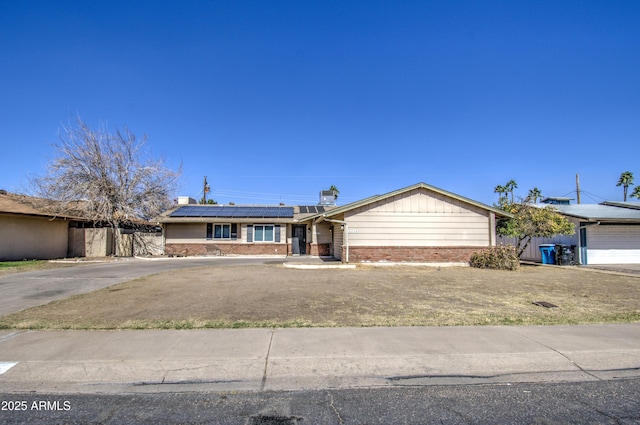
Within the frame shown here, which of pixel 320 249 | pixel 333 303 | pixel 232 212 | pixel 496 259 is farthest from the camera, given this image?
pixel 232 212

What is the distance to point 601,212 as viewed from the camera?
21.7 m

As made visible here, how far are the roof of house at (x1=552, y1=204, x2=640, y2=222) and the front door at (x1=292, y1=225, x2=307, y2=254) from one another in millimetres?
16974

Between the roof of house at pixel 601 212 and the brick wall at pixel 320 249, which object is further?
the brick wall at pixel 320 249

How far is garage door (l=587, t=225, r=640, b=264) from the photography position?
19.9 meters

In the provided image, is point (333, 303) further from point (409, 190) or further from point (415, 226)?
point (409, 190)

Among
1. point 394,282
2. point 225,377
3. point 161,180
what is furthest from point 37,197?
point 225,377

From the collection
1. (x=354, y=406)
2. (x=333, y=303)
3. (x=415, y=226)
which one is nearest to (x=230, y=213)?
(x=415, y=226)

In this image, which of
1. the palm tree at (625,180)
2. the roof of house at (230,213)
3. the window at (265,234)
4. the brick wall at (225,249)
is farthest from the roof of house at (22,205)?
the palm tree at (625,180)

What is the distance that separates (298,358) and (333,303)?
12.5ft

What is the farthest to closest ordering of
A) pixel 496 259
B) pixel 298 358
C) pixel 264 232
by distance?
pixel 264 232
pixel 496 259
pixel 298 358

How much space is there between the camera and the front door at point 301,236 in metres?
28.6

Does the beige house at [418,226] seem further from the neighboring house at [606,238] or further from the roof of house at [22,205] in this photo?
the roof of house at [22,205]

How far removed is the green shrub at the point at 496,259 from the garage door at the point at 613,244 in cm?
602

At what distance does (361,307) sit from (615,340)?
4.53 meters
